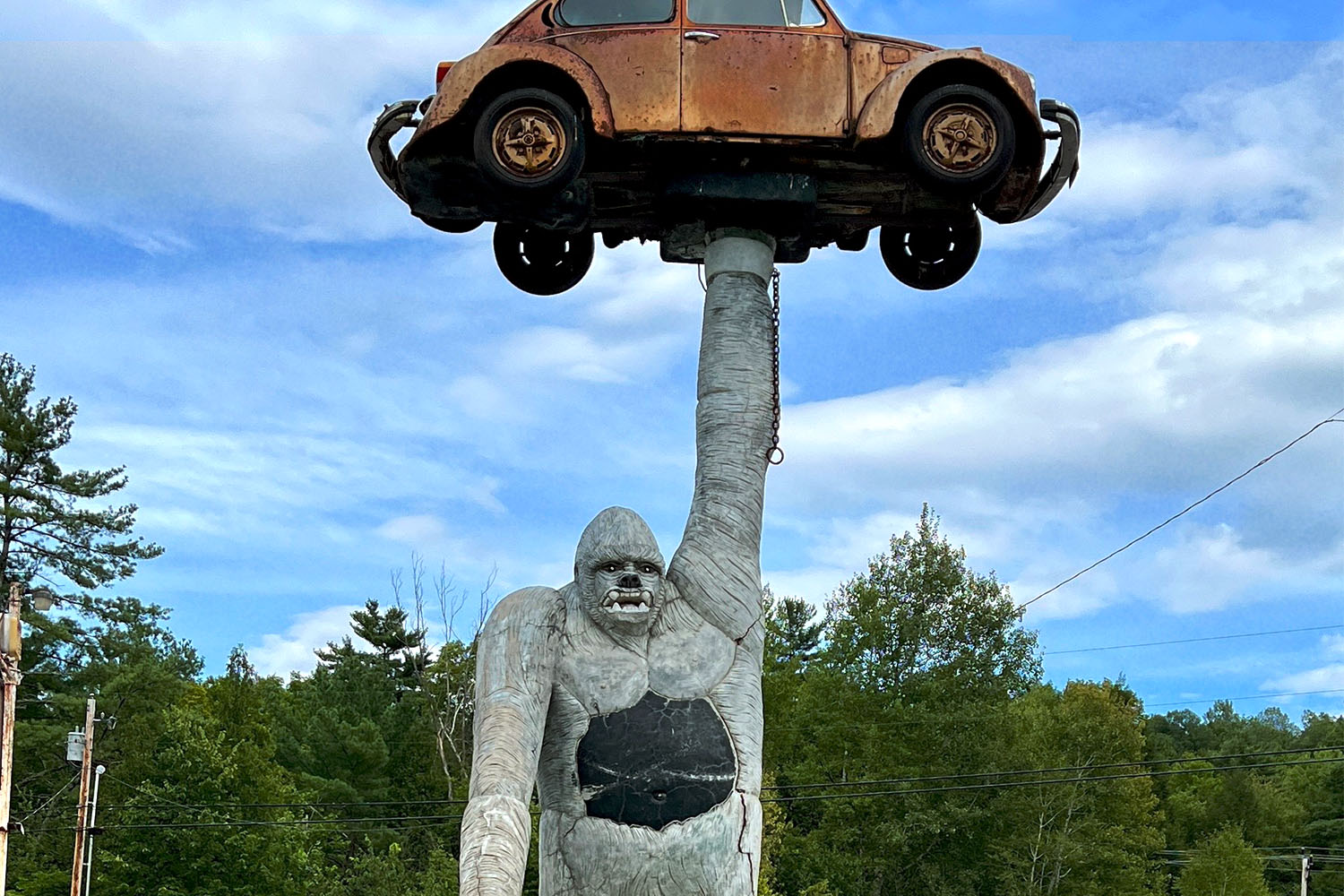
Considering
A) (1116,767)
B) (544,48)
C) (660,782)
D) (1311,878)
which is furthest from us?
(1311,878)

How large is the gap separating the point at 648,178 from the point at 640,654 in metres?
2.27

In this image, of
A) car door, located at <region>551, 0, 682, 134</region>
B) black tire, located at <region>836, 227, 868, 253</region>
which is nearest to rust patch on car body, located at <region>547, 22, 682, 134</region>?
car door, located at <region>551, 0, 682, 134</region>

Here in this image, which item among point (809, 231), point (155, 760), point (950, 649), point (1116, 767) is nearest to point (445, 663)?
point (155, 760)

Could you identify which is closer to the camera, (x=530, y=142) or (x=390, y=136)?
(x=530, y=142)

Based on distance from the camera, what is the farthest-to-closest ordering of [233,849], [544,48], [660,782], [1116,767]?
[1116,767] → [233,849] → [544,48] → [660,782]

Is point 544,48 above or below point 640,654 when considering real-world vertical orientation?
above

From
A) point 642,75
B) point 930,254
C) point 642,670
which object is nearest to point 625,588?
point 642,670

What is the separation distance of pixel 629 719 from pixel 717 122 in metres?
2.65

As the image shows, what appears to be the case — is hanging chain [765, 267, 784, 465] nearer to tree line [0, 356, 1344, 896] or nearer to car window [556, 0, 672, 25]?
car window [556, 0, 672, 25]

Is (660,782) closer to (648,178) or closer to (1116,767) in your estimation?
(648,178)

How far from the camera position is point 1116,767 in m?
40.7

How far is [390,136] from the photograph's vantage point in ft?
28.2

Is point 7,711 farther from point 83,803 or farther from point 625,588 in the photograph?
point 625,588

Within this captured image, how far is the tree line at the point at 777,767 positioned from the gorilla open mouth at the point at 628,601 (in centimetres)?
2336
